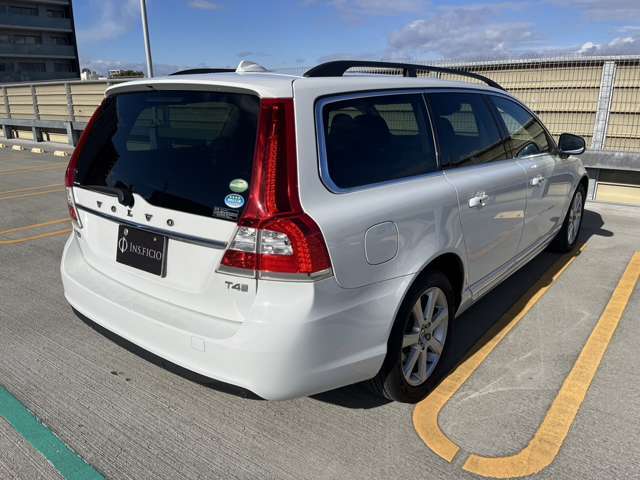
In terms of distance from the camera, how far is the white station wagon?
6.65ft

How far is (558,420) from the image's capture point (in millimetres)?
2619

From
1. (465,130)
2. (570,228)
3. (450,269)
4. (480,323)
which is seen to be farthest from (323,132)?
(570,228)

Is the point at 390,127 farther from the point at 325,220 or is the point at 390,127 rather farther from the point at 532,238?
the point at 532,238

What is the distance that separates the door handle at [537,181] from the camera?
3.78m

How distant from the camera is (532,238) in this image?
4043 mm

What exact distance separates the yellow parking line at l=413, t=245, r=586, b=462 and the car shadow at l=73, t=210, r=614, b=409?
3 cm

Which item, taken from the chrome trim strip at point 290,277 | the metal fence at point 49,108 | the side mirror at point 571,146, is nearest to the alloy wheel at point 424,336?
the chrome trim strip at point 290,277

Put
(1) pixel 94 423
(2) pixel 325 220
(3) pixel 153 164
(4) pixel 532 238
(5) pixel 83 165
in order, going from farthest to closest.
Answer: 1. (4) pixel 532 238
2. (5) pixel 83 165
3. (1) pixel 94 423
4. (3) pixel 153 164
5. (2) pixel 325 220

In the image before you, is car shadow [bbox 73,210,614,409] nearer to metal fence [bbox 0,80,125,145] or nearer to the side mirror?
the side mirror

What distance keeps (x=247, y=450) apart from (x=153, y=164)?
1.43 m

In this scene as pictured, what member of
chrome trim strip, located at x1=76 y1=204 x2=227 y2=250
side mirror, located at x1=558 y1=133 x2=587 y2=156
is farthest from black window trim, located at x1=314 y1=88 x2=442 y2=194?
side mirror, located at x1=558 y1=133 x2=587 y2=156

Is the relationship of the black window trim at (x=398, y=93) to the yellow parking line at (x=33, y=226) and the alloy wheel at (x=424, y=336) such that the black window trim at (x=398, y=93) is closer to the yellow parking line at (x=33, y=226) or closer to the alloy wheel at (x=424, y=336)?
the alloy wheel at (x=424, y=336)

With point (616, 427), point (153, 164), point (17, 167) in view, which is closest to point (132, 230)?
point (153, 164)

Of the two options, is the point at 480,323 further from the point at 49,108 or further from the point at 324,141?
the point at 49,108
